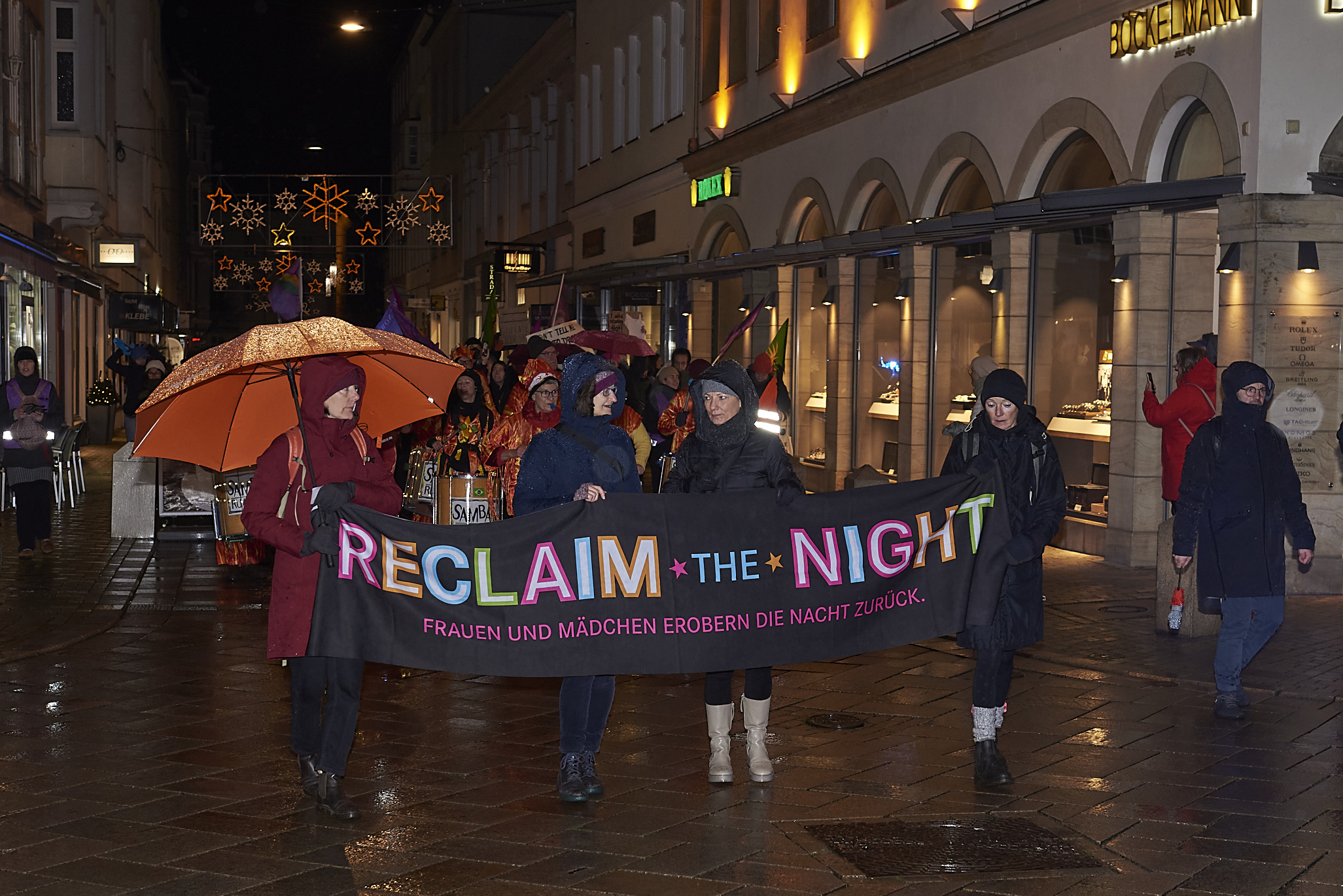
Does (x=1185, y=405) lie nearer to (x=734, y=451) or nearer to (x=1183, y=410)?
(x=1183, y=410)

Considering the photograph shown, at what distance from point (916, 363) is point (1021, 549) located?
12.1 metres

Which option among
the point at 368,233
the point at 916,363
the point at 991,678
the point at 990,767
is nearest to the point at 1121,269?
the point at 916,363

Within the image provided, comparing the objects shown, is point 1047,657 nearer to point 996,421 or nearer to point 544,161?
point 996,421

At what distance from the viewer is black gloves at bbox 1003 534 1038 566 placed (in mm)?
6695

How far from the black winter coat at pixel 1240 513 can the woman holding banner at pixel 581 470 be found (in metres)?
3.40

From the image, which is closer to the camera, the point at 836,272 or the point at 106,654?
the point at 106,654

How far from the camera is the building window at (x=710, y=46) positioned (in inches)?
1063

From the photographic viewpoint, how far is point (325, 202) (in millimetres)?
29953

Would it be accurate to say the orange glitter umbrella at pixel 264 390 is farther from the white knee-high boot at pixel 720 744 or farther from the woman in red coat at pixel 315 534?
the white knee-high boot at pixel 720 744

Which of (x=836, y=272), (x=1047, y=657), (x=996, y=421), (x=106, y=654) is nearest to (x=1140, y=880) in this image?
(x=996, y=421)

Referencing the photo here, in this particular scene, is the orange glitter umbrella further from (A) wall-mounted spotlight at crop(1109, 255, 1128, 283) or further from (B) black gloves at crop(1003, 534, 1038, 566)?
(A) wall-mounted spotlight at crop(1109, 255, 1128, 283)

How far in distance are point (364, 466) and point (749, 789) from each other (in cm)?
214

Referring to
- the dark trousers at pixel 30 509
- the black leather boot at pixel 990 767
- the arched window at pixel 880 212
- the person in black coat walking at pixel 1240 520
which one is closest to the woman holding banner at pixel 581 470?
the black leather boot at pixel 990 767

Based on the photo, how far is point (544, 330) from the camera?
1692 centimetres
